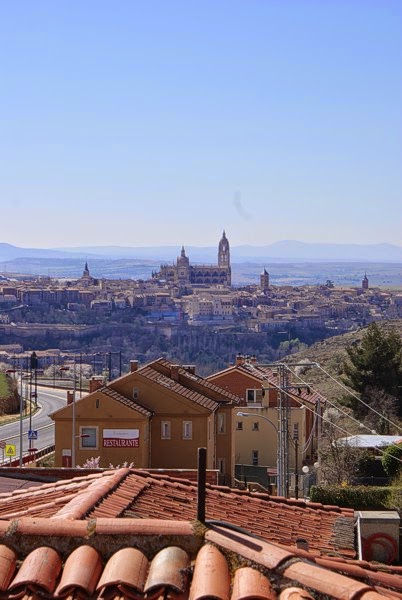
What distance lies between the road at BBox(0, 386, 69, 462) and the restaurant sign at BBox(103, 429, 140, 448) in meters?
6.82

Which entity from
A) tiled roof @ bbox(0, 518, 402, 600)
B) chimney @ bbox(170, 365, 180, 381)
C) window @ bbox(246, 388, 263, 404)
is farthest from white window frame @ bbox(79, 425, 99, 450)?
tiled roof @ bbox(0, 518, 402, 600)

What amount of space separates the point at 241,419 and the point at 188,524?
3408 cm

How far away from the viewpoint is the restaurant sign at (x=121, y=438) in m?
30.4

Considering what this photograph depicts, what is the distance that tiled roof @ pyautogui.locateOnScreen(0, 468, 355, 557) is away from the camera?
257 inches

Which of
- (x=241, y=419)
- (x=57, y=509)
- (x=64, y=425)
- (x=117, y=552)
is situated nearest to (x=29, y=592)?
(x=117, y=552)

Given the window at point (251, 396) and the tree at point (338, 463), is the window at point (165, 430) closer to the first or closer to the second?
the tree at point (338, 463)

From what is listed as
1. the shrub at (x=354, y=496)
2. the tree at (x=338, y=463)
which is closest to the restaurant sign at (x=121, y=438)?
the tree at (x=338, y=463)

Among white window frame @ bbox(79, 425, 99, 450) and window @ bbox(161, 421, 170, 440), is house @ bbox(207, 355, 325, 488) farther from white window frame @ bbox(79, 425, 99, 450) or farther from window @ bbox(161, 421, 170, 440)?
white window frame @ bbox(79, 425, 99, 450)

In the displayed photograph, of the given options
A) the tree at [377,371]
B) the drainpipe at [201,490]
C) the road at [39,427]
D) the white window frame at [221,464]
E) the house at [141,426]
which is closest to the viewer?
the drainpipe at [201,490]

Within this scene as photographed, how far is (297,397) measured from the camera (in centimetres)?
4000

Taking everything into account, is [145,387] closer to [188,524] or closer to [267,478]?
[267,478]

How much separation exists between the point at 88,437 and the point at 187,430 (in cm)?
271

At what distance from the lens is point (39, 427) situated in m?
50.9

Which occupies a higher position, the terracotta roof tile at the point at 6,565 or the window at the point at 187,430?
the terracotta roof tile at the point at 6,565
